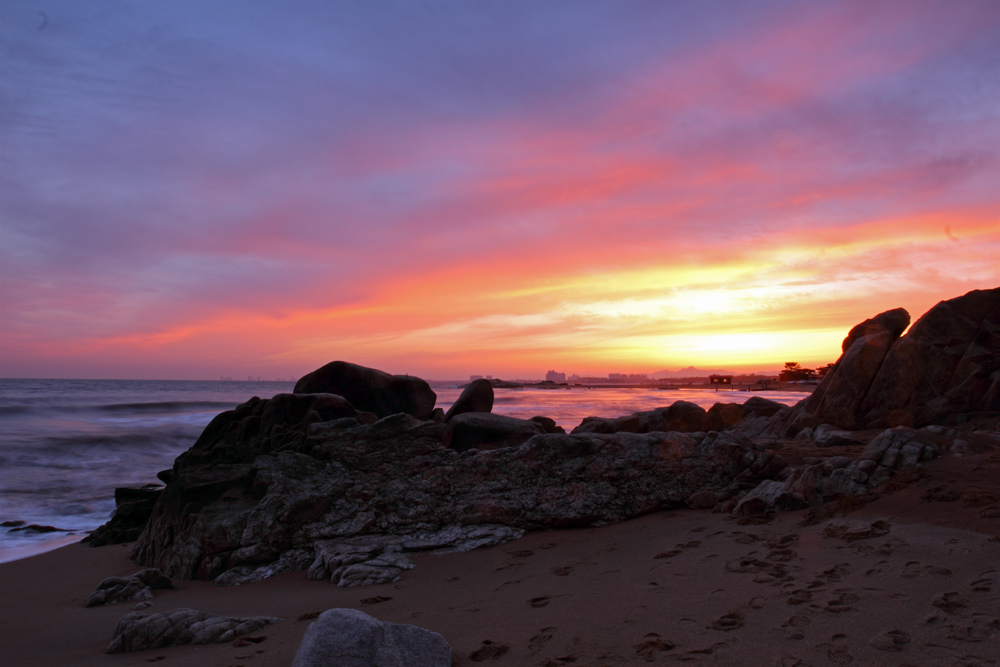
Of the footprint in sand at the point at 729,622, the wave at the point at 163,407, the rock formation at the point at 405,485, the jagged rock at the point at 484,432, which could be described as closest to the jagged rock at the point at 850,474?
the rock formation at the point at 405,485

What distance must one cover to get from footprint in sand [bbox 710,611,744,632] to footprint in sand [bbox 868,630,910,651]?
0.71 m

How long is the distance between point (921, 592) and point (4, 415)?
39.2 meters

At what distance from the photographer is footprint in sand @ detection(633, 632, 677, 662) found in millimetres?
3242

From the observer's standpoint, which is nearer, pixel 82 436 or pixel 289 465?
pixel 289 465

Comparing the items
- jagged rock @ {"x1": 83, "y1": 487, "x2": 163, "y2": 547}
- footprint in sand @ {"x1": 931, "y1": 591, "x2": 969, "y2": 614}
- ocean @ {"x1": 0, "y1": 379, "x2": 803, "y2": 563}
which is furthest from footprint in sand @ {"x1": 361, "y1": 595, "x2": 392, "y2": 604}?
ocean @ {"x1": 0, "y1": 379, "x2": 803, "y2": 563}

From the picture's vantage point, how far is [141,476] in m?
14.6

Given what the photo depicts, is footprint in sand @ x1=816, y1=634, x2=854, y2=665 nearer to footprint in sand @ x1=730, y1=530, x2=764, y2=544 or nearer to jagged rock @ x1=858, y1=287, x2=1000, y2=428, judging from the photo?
footprint in sand @ x1=730, y1=530, x2=764, y2=544

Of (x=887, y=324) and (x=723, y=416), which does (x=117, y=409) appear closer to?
Result: (x=723, y=416)

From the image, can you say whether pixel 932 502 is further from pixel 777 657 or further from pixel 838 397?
pixel 838 397

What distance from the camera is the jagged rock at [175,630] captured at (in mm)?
4074

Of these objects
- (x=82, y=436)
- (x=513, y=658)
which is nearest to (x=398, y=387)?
(x=513, y=658)

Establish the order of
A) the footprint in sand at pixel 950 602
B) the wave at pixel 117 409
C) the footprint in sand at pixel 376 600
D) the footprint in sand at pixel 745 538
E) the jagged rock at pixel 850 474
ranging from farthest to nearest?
1. the wave at pixel 117 409
2. the jagged rock at pixel 850 474
3. the footprint in sand at pixel 745 538
4. the footprint in sand at pixel 376 600
5. the footprint in sand at pixel 950 602

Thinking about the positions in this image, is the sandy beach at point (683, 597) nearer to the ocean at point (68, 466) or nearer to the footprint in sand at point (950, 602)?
the footprint in sand at point (950, 602)

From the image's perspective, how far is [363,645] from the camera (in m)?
3.05
